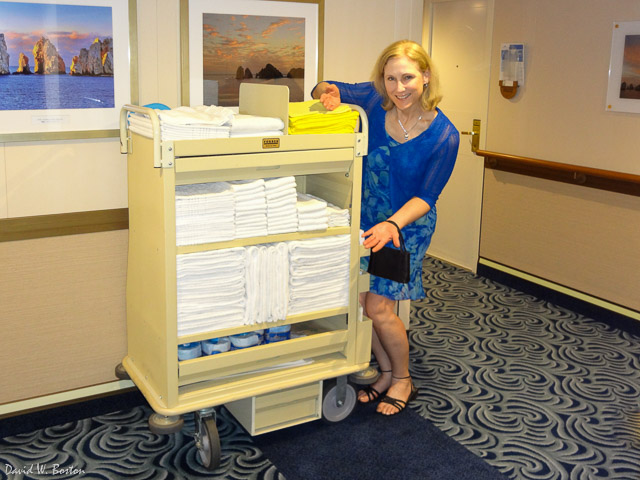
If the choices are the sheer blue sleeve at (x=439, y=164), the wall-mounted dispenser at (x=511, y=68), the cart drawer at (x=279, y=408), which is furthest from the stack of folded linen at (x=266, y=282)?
the wall-mounted dispenser at (x=511, y=68)

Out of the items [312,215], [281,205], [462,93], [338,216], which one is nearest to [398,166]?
[338,216]

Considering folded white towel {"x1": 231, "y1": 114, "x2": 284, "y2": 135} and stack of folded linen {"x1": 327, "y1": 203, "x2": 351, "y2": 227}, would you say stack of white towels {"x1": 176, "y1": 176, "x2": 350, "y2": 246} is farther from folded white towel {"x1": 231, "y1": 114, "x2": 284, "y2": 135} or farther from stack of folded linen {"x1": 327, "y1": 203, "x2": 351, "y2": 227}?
folded white towel {"x1": 231, "y1": 114, "x2": 284, "y2": 135}

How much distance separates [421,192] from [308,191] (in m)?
0.56

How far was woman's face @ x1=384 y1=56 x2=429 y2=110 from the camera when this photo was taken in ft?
10.3

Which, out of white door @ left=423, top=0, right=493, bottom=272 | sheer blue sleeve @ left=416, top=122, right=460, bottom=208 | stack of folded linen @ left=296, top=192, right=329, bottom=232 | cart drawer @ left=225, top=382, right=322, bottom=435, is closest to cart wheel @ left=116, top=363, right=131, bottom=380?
cart drawer @ left=225, top=382, right=322, bottom=435

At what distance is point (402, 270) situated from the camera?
3.14 metres

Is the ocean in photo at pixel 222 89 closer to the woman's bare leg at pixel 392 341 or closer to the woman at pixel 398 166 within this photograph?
the woman at pixel 398 166

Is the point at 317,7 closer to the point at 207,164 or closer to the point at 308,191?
the point at 308,191

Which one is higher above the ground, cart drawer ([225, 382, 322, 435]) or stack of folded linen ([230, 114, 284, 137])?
stack of folded linen ([230, 114, 284, 137])

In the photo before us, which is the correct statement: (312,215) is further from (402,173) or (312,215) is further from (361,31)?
→ (361,31)

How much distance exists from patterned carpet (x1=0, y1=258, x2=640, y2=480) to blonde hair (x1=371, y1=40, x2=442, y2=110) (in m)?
1.50

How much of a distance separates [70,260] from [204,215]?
84cm

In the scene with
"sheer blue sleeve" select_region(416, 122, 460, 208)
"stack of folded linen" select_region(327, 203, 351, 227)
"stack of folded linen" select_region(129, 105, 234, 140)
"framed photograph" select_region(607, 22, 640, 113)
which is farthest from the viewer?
"framed photograph" select_region(607, 22, 640, 113)

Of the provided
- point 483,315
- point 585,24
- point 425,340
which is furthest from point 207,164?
point 585,24
